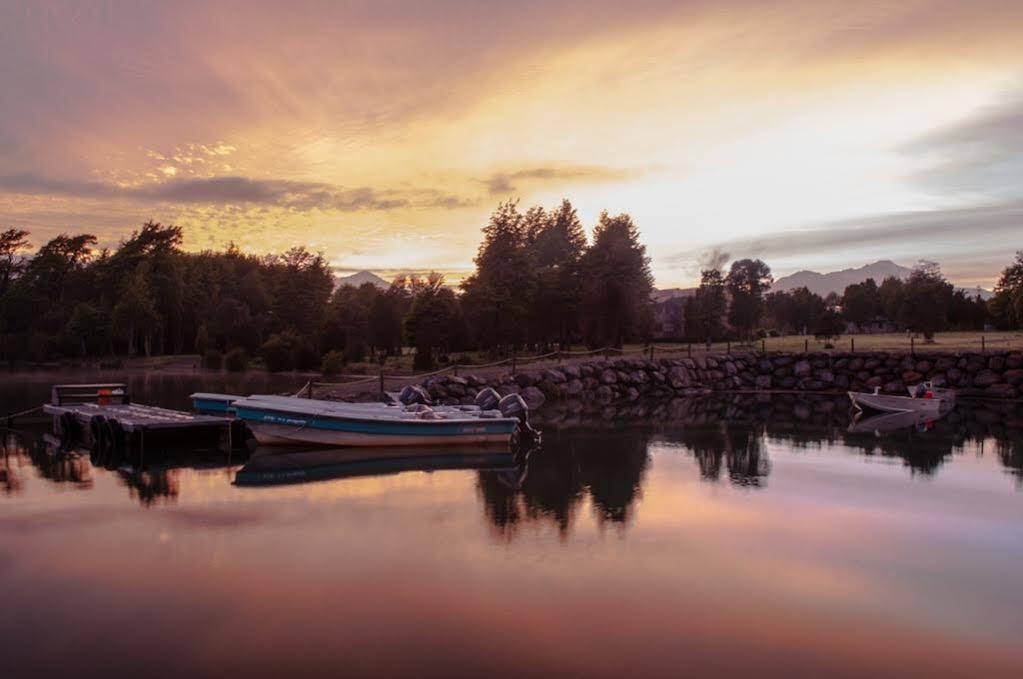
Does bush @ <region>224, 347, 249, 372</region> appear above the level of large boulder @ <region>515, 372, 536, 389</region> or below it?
above

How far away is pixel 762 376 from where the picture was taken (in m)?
44.1

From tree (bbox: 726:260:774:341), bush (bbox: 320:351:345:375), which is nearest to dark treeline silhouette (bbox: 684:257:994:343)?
tree (bbox: 726:260:774:341)

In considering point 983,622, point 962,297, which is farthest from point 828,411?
point 962,297

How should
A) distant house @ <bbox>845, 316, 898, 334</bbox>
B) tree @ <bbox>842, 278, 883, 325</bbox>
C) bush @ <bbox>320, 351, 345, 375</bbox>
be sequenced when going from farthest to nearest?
tree @ <bbox>842, 278, 883, 325</bbox>, distant house @ <bbox>845, 316, 898, 334</bbox>, bush @ <bbox>320, 351, 345, 375</bbox>

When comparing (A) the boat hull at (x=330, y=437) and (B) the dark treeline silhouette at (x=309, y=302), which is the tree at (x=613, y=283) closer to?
(B) the dark treeline silhouette at (x=309, y=302)

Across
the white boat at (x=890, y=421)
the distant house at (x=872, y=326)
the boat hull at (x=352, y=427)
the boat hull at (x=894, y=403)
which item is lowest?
the white boat at (x=890, y=421)

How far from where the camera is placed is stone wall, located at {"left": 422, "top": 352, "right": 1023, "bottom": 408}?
37469 mm

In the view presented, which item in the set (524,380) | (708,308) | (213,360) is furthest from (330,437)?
(708,308)

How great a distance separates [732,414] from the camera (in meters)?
31.1

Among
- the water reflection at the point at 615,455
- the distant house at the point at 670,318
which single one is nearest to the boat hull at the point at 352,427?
the water reflection at the point at 615,455

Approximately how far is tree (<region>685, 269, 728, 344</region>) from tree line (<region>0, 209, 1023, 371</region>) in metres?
0.17

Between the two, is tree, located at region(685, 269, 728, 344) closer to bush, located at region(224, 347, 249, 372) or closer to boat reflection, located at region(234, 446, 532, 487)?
bush, located at region(224, 347, 249, 372)

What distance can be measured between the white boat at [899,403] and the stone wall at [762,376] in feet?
28.0

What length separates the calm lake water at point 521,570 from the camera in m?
8.11
